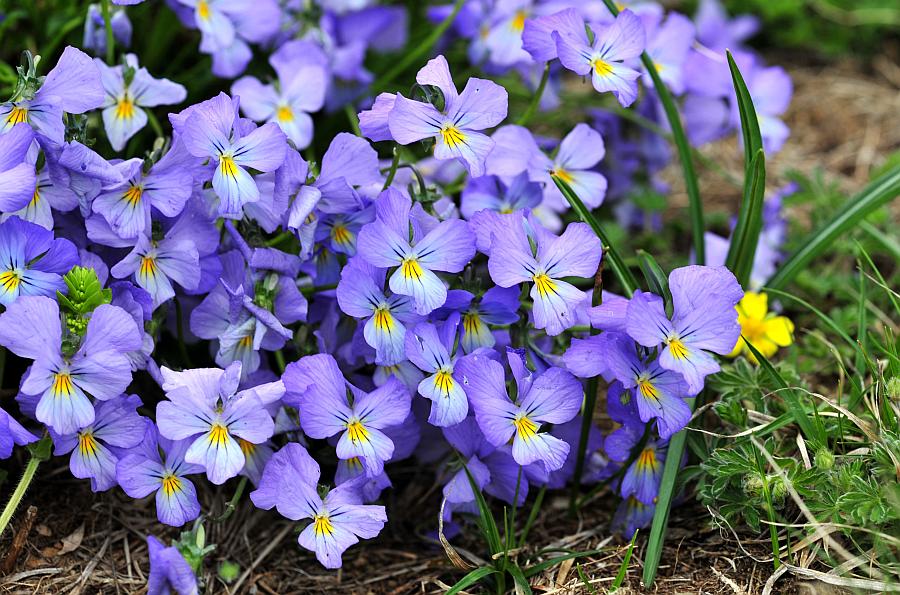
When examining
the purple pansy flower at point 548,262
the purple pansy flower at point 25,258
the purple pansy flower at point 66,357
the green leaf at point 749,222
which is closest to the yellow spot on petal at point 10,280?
the purple pansy flower at point 25,258

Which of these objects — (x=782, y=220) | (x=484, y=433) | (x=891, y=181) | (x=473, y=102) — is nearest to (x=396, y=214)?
(x=473, y=102)

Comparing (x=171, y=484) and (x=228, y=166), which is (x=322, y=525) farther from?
(x=228, y=166)

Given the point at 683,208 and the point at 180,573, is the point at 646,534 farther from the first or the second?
the point at 683,208

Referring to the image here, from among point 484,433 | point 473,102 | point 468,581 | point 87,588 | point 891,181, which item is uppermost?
point 473,102

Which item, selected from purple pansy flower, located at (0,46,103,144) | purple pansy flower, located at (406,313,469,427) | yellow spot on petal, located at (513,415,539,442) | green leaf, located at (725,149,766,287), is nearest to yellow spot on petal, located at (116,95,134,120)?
purple pansy flower, located at (0,46,103,144)

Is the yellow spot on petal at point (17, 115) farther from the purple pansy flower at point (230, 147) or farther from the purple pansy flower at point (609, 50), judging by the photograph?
the purple pansy flower at point (609, 50)

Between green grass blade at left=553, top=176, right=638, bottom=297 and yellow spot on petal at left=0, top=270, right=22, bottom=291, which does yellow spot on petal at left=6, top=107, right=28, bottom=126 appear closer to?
yellow spot on petal at left=0, top=270, right=22, bottom=291
